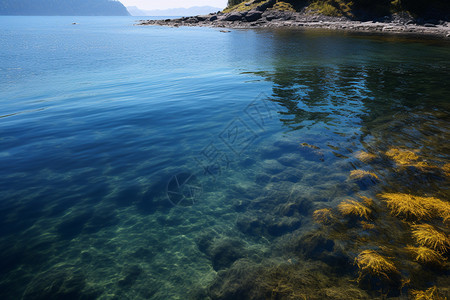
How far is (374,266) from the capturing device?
5965mm

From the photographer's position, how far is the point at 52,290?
19.3 ft

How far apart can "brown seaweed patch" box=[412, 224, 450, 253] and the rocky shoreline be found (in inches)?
3030

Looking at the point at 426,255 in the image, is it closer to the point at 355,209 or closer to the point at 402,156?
the point at 355,209

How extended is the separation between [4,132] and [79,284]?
14060 millimetres

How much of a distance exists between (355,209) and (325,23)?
10744 centimetres

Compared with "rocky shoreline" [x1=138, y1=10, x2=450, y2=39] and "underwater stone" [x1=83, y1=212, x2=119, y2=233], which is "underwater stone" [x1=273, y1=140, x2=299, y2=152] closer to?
"underwater stone" [x1=83, y1=212, x2=119, y2=233]

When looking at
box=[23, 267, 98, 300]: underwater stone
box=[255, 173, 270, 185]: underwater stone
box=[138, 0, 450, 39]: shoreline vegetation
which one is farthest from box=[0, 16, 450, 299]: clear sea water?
box=[138, 0, 450, 39]: shoreline vegetation

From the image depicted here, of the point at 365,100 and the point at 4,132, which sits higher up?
the point at 4,132

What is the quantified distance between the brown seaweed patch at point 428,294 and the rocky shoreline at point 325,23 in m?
79.1

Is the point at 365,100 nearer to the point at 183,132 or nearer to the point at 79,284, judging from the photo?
the point at 183,132

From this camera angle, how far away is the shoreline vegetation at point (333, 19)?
2980 inches

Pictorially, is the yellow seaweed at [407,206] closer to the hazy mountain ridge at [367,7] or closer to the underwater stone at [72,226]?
the underwater stone at [72,226]

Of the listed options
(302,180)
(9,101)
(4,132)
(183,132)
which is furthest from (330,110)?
(9,101)

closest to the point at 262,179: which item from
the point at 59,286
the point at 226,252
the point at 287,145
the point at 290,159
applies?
Result: the point at 290,159
